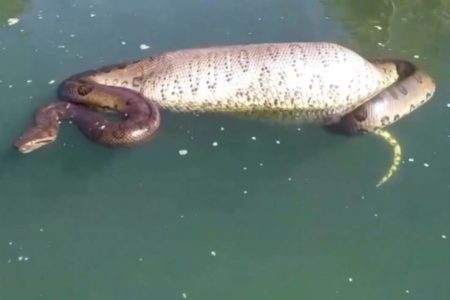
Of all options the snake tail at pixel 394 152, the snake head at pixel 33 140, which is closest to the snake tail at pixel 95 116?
the snake head at pixel 33 140

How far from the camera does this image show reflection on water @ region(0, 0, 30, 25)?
9.38m

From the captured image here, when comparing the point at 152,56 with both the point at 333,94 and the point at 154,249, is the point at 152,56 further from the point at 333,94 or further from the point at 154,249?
the point at 154,249

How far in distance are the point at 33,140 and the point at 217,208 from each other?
6.23ft

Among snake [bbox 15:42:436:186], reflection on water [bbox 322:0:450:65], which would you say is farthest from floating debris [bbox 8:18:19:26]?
reflection on water [bbox 322:0:450:65]

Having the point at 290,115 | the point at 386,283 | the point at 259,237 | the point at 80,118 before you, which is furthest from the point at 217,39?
the point at 386,283

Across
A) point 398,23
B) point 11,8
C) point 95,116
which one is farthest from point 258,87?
point 11,8

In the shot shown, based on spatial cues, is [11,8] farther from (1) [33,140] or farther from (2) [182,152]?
(2) [182,152]

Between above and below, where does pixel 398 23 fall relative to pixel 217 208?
above

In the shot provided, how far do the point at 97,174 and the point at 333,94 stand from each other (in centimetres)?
254

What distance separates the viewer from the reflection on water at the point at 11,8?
938 cm

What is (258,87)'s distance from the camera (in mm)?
7633

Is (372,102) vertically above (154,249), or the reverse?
(372,102)

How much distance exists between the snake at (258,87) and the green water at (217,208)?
0.71ft

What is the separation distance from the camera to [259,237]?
6.20 metres
